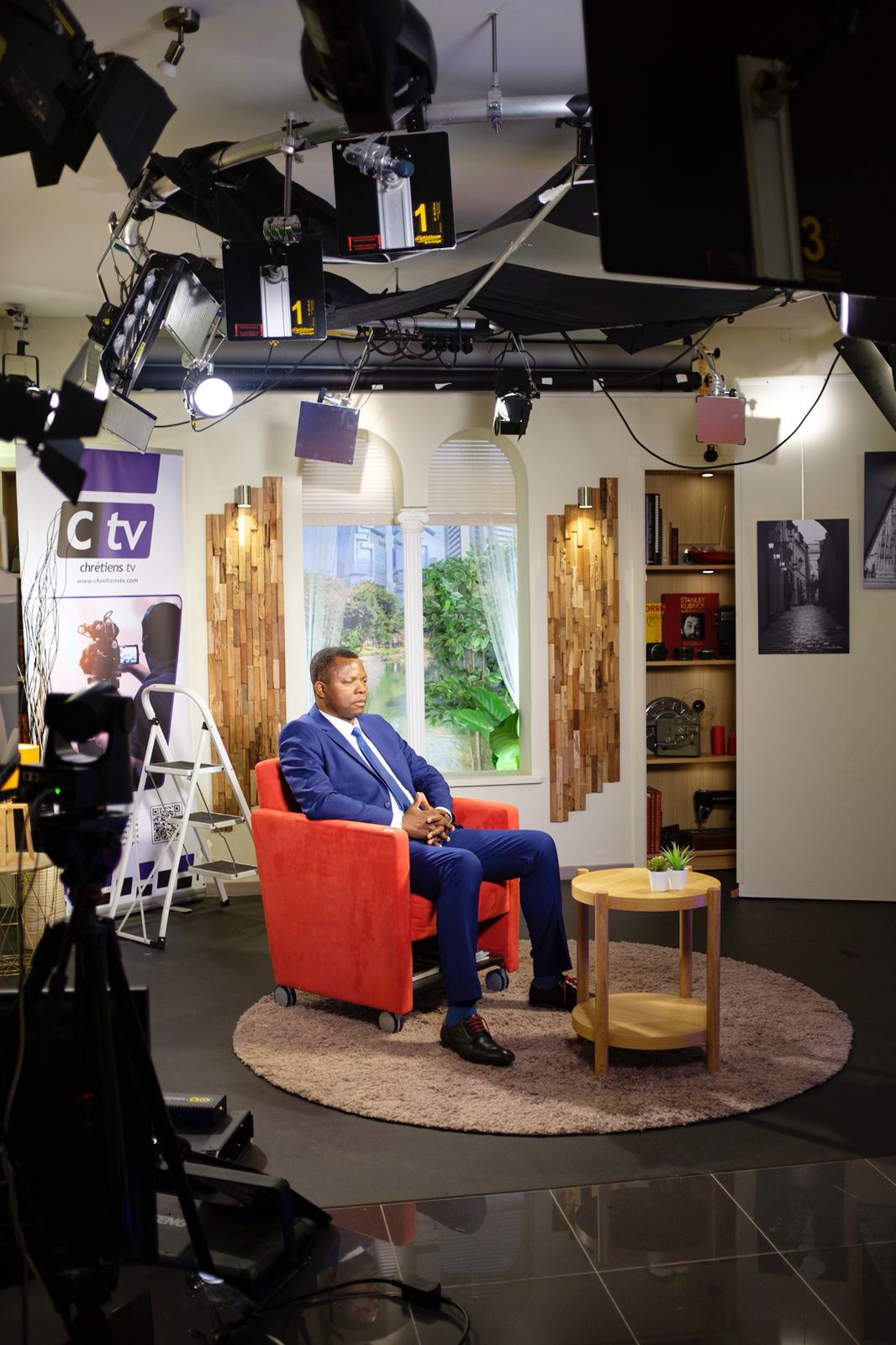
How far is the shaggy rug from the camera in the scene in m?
3.64

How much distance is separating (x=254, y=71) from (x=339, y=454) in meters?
2.66

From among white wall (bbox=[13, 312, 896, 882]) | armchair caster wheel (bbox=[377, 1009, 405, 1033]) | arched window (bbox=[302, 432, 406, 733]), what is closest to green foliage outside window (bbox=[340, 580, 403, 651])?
arched window (bbox=[302, 432, 406, 733])

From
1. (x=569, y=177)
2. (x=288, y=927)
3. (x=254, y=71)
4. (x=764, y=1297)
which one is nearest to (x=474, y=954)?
(x=288, y=927)

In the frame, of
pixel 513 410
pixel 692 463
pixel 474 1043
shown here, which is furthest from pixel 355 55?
pixel 692 463

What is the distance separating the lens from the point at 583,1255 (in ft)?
9.34

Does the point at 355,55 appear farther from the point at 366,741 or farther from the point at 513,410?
the point at 513,410

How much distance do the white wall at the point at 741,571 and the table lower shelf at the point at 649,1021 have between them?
90.8 inches

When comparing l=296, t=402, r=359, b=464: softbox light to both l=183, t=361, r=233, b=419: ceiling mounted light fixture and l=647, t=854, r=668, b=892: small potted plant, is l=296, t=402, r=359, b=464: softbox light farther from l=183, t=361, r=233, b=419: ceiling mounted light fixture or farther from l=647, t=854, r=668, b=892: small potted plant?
l=647, t=854, r=668, b=892: small potted plant

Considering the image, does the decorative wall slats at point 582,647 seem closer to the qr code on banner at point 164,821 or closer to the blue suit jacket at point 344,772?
the blue suit jacket at point 344,772

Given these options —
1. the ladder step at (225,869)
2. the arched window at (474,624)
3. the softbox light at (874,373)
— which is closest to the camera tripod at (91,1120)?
the ladder step at (225,869)

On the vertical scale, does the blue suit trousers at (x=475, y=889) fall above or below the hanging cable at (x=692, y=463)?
below

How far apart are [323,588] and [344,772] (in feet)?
8.72

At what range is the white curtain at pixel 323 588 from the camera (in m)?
7.24

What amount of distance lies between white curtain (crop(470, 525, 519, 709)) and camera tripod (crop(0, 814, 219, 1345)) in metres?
5.35
